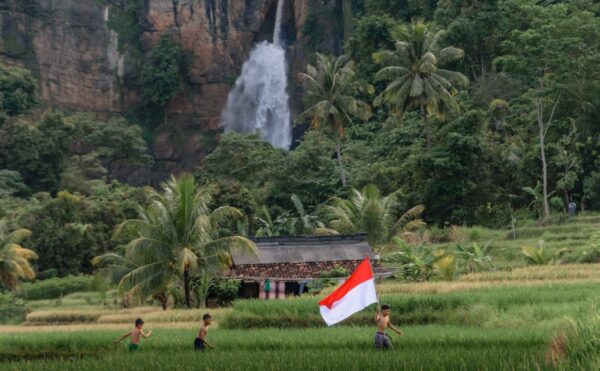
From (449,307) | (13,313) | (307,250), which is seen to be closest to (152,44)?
(13,313)

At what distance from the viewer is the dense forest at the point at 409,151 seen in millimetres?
36094

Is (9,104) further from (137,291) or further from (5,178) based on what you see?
(137,291)

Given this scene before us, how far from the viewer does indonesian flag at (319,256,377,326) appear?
14562mm

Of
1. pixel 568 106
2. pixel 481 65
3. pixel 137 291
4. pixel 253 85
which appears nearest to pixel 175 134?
pixel 253 85

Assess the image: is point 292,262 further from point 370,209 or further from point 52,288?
point 52,288

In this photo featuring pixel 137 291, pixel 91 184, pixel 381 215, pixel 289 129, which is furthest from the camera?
pixel 289 129

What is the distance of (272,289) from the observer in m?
28.1

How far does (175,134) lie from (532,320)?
51216 mm

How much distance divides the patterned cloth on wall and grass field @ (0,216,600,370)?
3297 millimetres

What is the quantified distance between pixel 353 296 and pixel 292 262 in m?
14.5

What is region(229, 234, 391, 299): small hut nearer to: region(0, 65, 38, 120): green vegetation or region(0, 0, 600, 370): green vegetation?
region(0, 0, 600, 370): green vegetation

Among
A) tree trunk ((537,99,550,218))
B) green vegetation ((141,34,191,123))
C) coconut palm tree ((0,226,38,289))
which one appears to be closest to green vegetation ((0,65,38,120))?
green vegetation ((141,34,191,123))

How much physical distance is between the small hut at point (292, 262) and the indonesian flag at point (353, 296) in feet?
42.2

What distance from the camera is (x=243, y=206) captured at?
38875 millimetres
